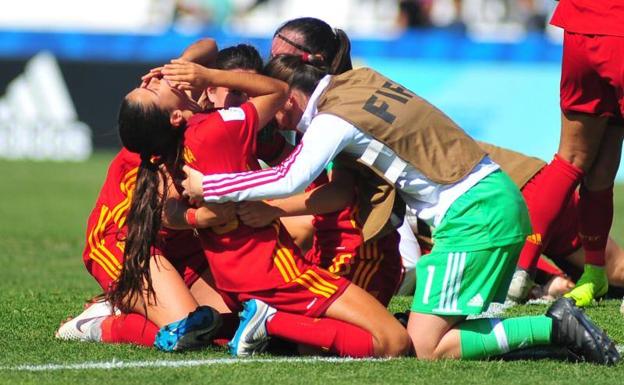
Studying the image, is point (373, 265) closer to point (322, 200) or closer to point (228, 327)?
point (322, 200)

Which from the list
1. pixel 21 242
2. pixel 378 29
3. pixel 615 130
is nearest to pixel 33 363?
pixel 615 130

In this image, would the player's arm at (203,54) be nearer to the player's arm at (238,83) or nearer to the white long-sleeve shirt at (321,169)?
the player's arm at (238,83)

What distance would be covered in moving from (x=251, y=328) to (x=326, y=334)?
0.29 metres

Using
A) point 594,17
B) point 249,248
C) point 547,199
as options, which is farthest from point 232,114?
point 547,199

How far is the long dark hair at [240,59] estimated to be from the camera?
215 inches

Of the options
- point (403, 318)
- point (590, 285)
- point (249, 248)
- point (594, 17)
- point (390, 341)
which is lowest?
point (590, 285)

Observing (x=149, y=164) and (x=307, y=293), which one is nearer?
(x=307, y=293)

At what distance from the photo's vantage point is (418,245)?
6.68 meters

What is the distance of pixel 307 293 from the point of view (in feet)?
16.0

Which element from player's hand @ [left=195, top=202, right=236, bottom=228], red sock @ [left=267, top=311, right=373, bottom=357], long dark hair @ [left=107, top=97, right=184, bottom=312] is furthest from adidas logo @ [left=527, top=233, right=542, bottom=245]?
long dark hair @ [left=107, top=97, right=184, bottom=312]

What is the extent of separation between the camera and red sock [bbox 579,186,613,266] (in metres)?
6.29

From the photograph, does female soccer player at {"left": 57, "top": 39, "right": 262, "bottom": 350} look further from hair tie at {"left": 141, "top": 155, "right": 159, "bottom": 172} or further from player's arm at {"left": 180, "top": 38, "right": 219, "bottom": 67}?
hair tie at {"left": 141, "top": 155, "right": 159, "bottom": 172}

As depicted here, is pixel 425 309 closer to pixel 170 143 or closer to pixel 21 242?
pixel 170 143

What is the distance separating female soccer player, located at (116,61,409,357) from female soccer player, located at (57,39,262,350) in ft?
0.88
